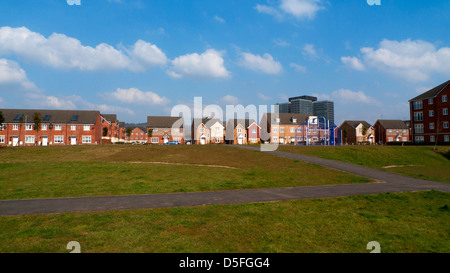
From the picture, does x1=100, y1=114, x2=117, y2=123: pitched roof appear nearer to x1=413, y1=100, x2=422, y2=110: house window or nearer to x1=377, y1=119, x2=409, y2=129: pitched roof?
x1=413, y1=100, x2=422, y2=110: house window

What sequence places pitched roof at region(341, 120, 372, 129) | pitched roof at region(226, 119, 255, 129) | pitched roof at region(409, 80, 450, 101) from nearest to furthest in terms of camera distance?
pitched roof at region(409, 80, 450, 101)
pitched roof at region(226, 119, 255, 129)
pitched roof at region(341, 120, 372, 129)

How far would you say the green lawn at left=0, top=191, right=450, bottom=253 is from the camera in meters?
5.82

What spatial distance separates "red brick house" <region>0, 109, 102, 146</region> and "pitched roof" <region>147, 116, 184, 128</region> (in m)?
22.6

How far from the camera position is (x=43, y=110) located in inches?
2825

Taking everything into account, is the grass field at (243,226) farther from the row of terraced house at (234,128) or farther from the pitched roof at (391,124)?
the pitched roof at (391,124)

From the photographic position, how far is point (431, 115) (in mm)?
60625

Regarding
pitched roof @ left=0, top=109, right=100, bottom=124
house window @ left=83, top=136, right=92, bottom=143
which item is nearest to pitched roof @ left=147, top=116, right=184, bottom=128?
pitched roof @ left=0, top=109, right=100, bottom=124

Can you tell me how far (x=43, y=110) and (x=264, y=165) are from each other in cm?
7502

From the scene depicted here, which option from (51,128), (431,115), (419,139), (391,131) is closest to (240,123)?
(419,139)

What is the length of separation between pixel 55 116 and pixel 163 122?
34.5m

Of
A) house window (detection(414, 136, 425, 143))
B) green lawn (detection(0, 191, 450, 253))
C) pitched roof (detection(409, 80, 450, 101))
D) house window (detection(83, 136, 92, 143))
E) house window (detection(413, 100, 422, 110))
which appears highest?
pitched roof (detection(409, 80, 450, 101))

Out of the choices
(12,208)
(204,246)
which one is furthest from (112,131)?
(204,246)

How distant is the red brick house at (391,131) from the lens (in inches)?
3787
